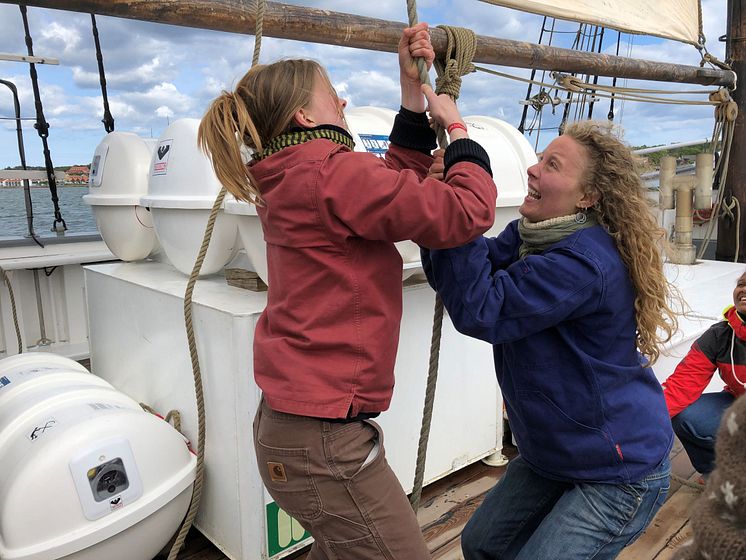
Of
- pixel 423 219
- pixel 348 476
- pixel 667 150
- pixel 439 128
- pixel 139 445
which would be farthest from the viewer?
pixel 667 150

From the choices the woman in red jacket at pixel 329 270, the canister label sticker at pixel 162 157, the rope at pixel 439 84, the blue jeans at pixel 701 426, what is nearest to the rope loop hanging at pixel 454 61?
the rope at pixel 439 84

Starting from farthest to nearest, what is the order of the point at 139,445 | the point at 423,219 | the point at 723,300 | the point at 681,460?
the point at 723,300
the point at 681,460
the point at 139,445
the point at 423,219

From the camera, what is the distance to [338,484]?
141cm

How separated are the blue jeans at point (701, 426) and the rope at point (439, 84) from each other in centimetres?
168

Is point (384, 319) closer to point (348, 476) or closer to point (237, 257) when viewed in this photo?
point (348, 476)

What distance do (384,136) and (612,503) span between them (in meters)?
1.49

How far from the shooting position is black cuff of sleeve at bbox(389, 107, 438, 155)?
5.29 ft

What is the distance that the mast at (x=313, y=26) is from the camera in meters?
1.90

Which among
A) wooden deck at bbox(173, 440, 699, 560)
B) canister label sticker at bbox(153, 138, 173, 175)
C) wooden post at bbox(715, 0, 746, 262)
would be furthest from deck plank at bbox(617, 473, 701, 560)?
wooden post at bbox(715, 0, 746, 262)

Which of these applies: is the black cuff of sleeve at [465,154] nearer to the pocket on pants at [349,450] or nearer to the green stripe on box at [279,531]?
the pocket on pants at [349,450]

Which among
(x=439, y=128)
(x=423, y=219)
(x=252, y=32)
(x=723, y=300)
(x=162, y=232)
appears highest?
(x=252, y=32)

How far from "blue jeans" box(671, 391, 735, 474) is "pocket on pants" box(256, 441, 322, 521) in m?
2.04

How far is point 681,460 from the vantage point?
10.5 ft

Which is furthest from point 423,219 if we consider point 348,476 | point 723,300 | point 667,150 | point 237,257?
point 667,150
